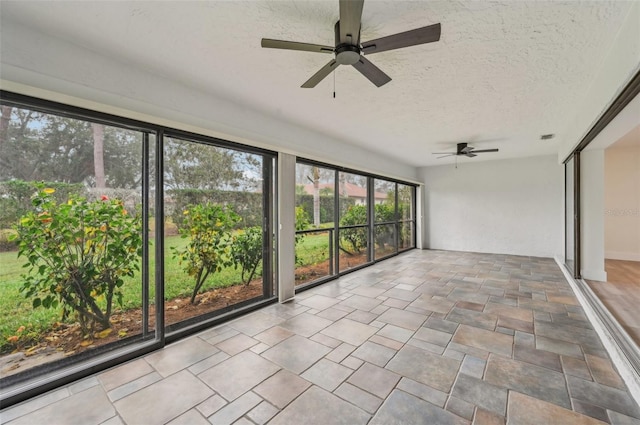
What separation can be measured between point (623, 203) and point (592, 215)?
282 cm

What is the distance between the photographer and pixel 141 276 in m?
2.55

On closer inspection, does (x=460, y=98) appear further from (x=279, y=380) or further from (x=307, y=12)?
(x=279, y=380)

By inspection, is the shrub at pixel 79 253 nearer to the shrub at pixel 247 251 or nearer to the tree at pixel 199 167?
the tree at pixel 199 167

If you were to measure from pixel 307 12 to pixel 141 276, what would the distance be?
2615 millimetres

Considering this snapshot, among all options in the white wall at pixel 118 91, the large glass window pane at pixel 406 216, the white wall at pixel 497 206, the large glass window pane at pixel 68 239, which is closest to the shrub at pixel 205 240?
the large glass window pane at pixel 68 239

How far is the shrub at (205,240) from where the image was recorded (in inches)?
117

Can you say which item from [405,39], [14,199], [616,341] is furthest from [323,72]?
[616,341]

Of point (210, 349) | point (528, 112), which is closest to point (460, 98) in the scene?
point (528, 112)

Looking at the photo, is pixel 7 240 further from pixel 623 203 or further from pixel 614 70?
pixel 623 203

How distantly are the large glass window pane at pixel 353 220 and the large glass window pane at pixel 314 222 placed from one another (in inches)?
13.2

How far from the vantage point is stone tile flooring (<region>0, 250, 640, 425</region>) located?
1714 mm

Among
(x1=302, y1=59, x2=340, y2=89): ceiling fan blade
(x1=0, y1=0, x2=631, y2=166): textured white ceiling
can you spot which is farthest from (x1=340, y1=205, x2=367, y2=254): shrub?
(x1=302, y1=59, x2=340, y2=89): ceiling fan blade

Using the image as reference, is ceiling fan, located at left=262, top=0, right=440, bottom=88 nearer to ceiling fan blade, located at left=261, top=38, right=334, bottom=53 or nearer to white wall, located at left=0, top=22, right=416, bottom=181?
ceiling fan blade, located at left=261, top=38, right=334, bottom=53

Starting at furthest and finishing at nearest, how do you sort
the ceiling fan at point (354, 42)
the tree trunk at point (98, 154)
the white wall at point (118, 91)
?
the tree trunk at point (98, 154), the white wall at point (118, 91), the ceiling fan at point (354, 42)
